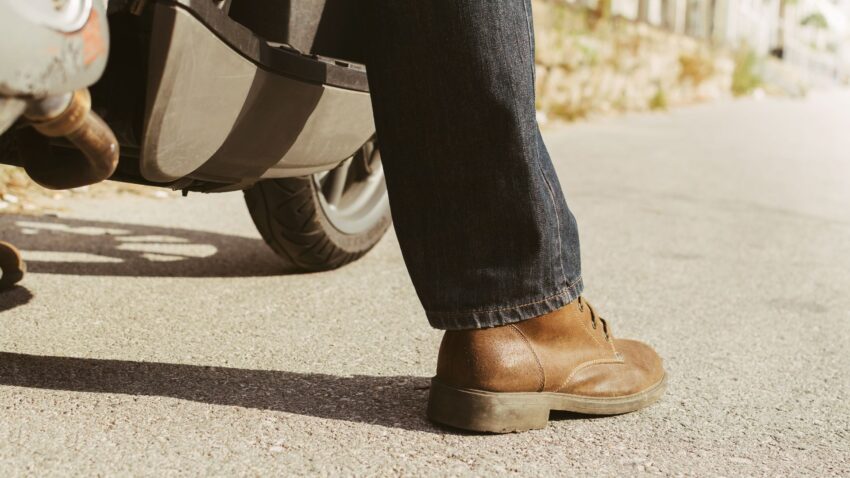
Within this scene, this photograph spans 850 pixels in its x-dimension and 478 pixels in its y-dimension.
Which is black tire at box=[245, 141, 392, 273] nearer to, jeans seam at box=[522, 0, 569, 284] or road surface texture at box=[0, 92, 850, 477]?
road surface texture at box=[0, 92, 850, 477]

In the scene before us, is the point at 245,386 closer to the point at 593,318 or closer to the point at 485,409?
the point at 485,409

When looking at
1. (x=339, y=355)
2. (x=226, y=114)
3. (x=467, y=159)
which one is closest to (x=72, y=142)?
(x=226, y=114)

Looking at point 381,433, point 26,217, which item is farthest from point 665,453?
point 26,217

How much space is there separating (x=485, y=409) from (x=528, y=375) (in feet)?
0.29

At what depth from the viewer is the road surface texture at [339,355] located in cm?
142

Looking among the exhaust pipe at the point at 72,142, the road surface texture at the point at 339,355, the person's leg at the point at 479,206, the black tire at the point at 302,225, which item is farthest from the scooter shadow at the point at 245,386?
the black tire at the point at 302,225

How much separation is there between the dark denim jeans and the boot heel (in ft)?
0.34

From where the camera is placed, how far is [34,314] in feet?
6.81

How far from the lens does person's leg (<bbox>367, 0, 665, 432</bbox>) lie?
1399 millimetres

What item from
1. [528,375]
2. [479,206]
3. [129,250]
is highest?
[479,206]

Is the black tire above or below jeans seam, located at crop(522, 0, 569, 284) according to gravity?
below

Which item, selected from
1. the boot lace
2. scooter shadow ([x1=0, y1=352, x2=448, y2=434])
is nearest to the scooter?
scooter shadow ([x1=0, y1=352, x2=448, y2=434])

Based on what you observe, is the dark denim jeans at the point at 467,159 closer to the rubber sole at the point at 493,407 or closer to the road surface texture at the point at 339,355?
the rubber sole at the point at 493,407

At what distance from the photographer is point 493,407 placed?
1486 mm
